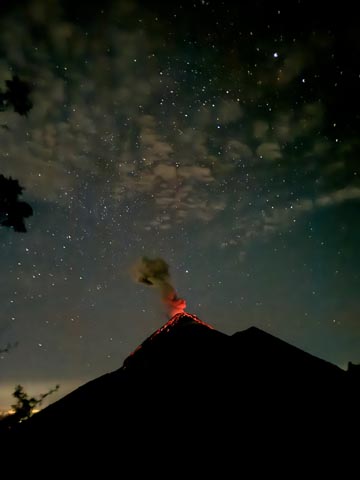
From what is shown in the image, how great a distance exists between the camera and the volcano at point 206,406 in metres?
4.54

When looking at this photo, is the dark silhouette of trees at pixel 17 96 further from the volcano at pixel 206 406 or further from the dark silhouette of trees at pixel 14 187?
the volcano at pixel 206 406

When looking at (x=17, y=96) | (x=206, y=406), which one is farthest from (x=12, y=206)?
(x=206, y=406)

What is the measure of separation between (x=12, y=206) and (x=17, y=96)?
14.8 feet

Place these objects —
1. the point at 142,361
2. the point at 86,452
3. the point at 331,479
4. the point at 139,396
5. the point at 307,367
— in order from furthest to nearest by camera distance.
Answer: the point at 142,361 → the point at 307,367 → the point at 139,396 → the point at 86,452 → the point at 331,479

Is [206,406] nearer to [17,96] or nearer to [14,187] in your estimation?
[14,187]

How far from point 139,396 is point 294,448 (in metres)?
2.75

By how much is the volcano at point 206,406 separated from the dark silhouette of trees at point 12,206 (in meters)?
8.53

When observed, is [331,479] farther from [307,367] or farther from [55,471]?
[55,471]

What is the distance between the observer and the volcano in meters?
4.54

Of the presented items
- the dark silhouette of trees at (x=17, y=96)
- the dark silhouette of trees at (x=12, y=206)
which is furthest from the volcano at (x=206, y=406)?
the dark silhouette of trees at (x=17, y=96)

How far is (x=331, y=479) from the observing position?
3.84 metres

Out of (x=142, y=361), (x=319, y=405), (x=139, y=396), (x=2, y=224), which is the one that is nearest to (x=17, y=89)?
(x=2, y=224)

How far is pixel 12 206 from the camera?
482 inches

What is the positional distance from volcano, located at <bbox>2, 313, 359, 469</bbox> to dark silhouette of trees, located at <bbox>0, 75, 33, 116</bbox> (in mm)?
11249
